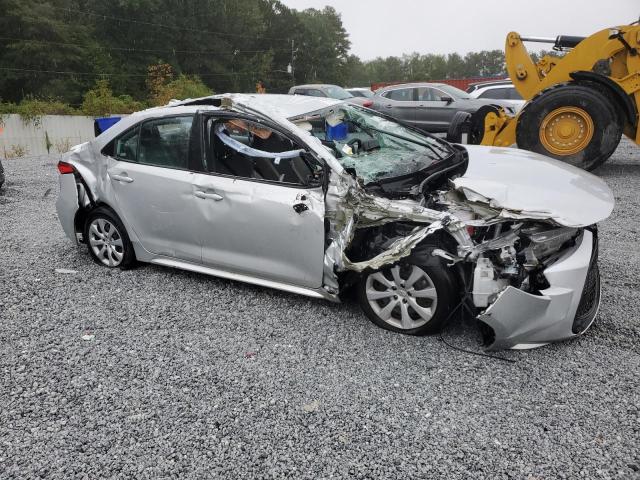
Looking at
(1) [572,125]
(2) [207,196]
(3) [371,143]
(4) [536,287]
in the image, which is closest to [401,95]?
(1) [572,125]

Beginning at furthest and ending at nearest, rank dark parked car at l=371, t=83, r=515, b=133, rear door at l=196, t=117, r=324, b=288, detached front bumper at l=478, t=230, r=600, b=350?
dark parked car at l=371, t=83, r=515, b=133
rear door at l=196, t=117, r=324, b=288
detached front bumper at l=478, t=230, r=600, b=350

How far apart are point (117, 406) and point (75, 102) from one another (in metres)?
41.0

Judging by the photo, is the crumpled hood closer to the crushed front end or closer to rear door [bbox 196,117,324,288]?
the crushed front end

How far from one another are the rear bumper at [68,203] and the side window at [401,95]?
9.92 m

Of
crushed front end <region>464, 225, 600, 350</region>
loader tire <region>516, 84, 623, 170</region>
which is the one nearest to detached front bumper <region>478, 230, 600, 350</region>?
crushed front end <region>464, 225, 600, 350</region>

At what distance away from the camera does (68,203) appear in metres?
5.02

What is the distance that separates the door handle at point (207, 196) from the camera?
4051 mm

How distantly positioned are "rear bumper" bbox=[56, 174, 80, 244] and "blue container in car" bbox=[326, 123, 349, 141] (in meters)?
2.52

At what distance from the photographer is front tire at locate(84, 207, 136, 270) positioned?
480cm

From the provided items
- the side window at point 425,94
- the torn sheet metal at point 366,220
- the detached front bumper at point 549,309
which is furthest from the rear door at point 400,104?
the detached front bumper at point 549,309

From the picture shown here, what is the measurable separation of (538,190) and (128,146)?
11.4 ft

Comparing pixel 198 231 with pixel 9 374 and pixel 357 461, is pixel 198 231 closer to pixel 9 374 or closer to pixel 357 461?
pixel 9 374

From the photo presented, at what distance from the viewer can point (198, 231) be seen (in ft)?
13.9

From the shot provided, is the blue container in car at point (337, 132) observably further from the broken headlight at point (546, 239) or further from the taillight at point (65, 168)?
the taillight at point (65, 168)
